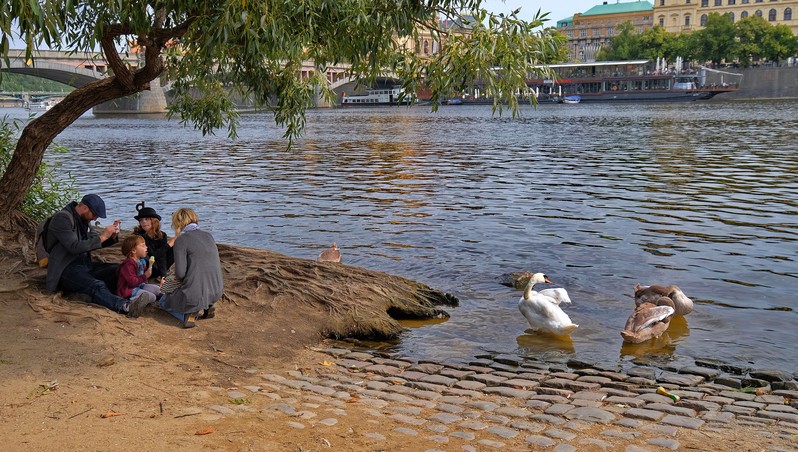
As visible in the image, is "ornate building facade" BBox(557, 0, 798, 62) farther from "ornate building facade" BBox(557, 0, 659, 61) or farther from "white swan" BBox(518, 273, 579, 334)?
"white swan" BBox(518, 273, 579, 334)

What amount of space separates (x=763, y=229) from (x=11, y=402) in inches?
499

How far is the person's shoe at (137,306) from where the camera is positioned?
737 cm

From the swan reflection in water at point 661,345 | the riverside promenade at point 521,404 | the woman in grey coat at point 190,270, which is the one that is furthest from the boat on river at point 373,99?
the riverside promenade at point 521,404

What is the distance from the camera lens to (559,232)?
574 inches

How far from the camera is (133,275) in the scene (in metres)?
7.61

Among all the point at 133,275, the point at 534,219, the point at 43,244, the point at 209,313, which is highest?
the point at 43,244

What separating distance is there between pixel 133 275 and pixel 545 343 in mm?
4099

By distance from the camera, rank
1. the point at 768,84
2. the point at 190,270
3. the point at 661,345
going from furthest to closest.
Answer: the point at 768,84
the point at 661,345
the point at 190,270

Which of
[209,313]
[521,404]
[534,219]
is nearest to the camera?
[521,404]

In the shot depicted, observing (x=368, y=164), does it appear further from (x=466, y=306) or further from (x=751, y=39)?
(x=751, y=39)

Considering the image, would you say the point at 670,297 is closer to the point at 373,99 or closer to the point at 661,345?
the point at 661,345

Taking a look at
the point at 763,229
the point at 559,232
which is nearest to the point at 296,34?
the point at 559,232

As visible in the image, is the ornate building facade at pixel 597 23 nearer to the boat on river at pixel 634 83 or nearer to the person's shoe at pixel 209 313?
the boat on river at pixel 634 83

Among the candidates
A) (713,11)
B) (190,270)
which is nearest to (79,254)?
(190,270)
